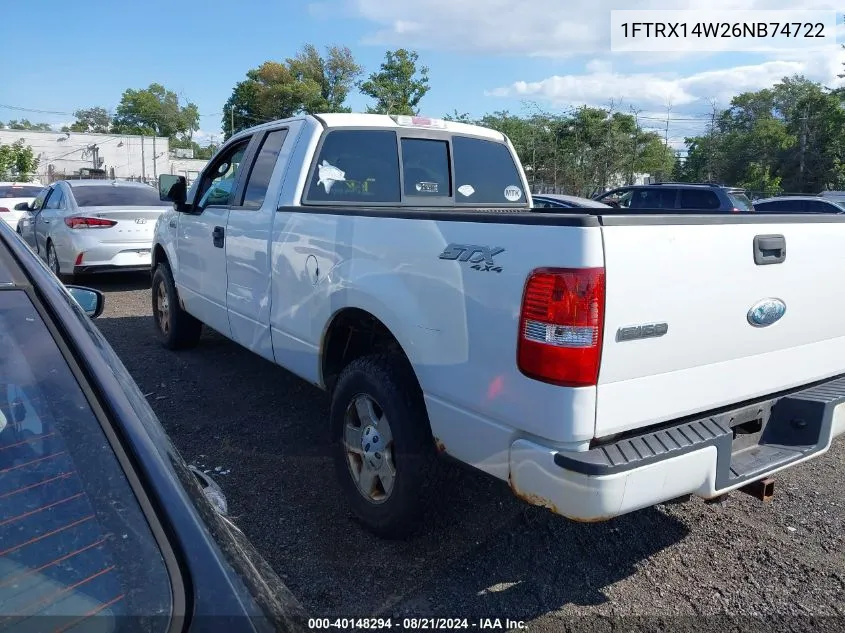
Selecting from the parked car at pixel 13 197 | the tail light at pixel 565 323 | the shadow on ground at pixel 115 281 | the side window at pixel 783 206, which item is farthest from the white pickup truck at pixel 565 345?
the side window at pixel 783 206

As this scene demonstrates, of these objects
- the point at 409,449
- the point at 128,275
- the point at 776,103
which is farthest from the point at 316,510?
the point at 776,103

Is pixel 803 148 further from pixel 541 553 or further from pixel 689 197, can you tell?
pixel 541 553

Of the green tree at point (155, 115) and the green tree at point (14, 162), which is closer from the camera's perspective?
the green tree at point (14, 162)

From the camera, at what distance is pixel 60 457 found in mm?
1329

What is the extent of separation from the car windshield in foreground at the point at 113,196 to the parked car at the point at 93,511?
9.14 meters

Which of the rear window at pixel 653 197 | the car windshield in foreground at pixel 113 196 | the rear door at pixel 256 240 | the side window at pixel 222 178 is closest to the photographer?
the rear door at pixel 256 240

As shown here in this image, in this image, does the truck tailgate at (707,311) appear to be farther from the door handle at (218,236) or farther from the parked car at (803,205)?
the parked car at (803,205)

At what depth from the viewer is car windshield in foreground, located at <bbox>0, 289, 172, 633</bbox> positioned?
45.5 inches

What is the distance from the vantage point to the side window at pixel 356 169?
434 centimetres

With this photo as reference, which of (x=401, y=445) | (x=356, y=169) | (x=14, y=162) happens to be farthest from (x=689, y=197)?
(x=14, y=162)

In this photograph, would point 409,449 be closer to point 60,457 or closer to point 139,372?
point 60,457

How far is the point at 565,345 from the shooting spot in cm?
231

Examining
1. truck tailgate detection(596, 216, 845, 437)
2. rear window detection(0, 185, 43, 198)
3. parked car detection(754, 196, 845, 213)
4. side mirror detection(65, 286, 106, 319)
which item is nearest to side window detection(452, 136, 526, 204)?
truck tailgate detection(596, 216, 845, 437)

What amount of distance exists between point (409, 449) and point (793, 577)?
1.82 metres
